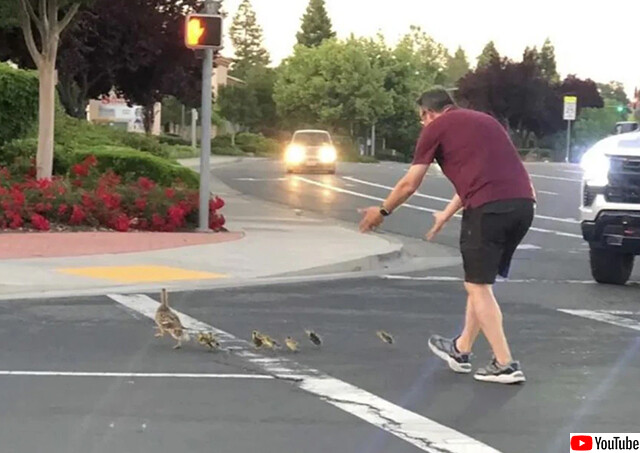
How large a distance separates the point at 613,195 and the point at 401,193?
18.5 feet

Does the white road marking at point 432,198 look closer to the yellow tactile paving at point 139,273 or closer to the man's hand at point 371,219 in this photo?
the yellow tactile paving at point 139,273

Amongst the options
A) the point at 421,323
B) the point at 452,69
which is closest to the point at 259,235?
the point at 421,323

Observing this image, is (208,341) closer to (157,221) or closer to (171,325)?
(171,325)

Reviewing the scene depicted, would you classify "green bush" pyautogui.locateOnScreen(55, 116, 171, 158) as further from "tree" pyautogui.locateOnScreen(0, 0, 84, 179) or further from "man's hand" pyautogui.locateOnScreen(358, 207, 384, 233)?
"man's hand" pyautogui.locateOnScreen(358, 207, 384, 233)

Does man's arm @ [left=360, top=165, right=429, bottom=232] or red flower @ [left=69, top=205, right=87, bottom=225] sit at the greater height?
man's arm @ [left=360, top=165, right=429, bottom=232]

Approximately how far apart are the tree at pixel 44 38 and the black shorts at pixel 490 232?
38.5 feet

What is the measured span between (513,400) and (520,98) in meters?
77.6

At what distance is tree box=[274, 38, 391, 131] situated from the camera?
3115 inches

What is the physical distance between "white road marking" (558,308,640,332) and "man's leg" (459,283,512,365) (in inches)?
113

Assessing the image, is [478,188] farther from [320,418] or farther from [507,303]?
[507,303]

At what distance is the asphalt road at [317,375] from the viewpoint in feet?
20.6

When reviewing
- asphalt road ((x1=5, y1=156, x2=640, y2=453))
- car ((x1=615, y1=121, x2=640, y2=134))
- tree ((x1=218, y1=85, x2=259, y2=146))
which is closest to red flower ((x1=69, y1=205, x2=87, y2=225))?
asphalt road ((x1=5, y1=156, x2=640, y2=453))

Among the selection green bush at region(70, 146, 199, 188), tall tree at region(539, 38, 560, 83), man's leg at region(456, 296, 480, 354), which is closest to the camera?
man's leg at region(456, 296, 480, 354)

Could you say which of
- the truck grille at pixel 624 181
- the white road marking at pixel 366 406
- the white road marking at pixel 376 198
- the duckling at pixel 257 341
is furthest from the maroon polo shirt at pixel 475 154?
the white road marking at pixel 376 198
